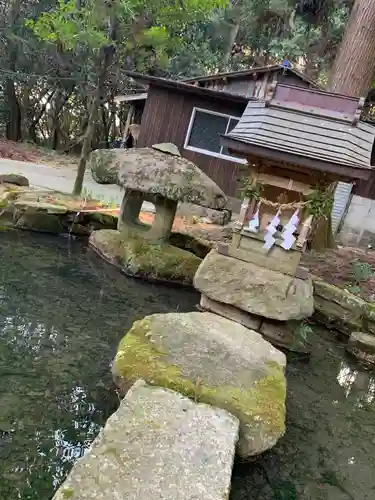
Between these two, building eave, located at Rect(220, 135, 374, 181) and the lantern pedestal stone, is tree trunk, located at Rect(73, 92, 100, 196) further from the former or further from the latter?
building eave, located at Rect(220, 135, 374, 181)

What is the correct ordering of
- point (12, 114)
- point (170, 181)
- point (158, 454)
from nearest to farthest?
point (158, 454)
point (170, 181)
point (12, 114)

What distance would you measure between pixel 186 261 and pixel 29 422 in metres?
4.69

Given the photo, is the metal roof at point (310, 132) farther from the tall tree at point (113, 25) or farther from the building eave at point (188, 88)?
the building eave at point (188, 88)

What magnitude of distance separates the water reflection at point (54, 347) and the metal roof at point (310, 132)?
278 cm

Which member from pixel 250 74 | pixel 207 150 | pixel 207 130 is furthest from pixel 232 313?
pixel 250 74

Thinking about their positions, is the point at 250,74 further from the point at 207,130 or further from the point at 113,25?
the point at 113,25

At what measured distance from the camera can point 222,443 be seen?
312 cm

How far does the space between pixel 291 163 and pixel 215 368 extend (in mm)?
3091

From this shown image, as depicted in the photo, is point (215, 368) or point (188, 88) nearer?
point (215, 368)

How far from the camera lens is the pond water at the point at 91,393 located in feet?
11.2

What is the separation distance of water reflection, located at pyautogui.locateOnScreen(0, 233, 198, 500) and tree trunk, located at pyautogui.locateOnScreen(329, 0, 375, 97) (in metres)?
5.44

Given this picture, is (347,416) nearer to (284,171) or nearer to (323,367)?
(323,367)

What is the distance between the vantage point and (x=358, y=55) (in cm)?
880

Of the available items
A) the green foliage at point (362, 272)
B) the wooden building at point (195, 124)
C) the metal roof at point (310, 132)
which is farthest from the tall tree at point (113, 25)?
the green foliage at point (362, 272)
